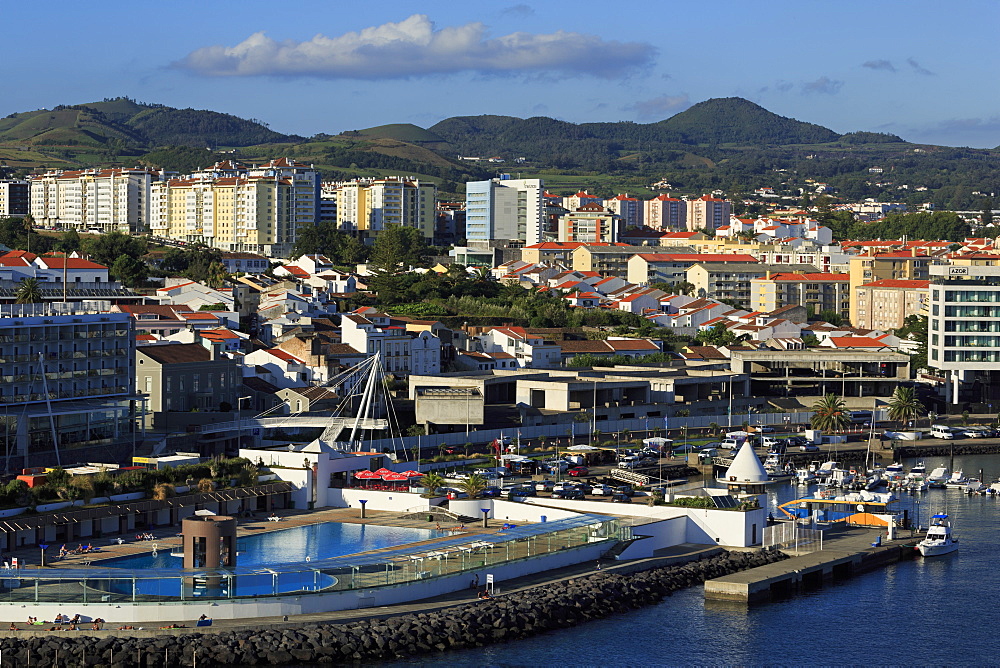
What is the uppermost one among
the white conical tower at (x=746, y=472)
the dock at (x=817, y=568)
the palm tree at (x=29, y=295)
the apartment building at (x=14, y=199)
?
the apartment building at (x=14, y=199)

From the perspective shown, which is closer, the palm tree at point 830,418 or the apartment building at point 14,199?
the palm tree at point 830,418

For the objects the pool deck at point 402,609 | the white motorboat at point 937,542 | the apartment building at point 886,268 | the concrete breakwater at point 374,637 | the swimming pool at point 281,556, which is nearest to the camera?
the concrete breakwater at point 374,637

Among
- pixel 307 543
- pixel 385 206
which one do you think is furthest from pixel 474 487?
pixel 385 206

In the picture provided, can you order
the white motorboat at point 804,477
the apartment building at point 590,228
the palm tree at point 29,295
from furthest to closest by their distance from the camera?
1. the apartment building at point 590,228
2. the palm tree at point 29,295
3. the white motorboat at point 804,477

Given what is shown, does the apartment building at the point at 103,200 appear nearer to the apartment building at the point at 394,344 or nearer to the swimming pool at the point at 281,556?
the apartment building at the point at 394,344

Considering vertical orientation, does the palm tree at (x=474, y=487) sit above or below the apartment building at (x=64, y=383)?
below

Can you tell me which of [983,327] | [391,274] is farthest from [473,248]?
[983,327]

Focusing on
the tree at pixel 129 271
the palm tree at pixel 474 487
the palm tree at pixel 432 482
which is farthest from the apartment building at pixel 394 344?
the palm tree at pixel 474 487
